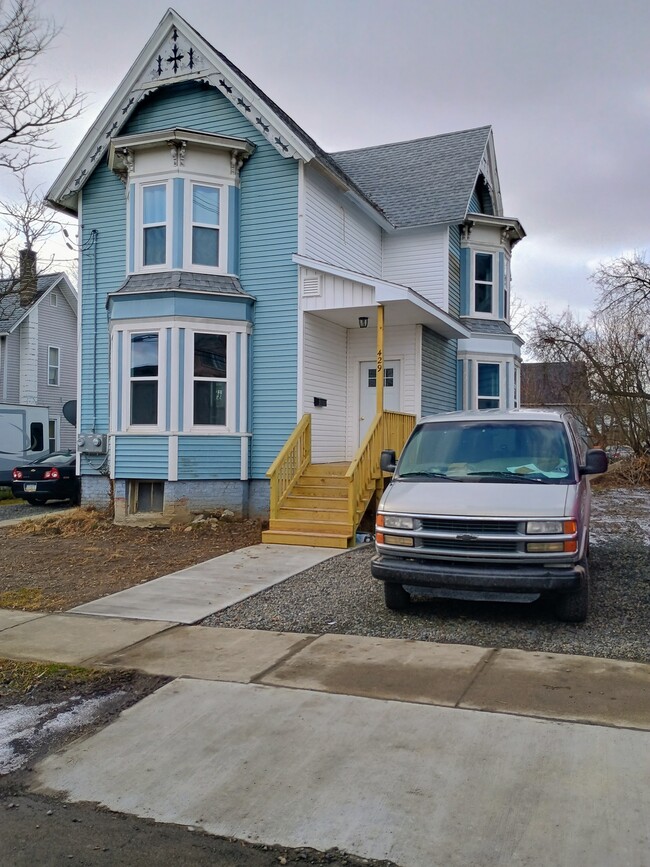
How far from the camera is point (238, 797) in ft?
12.4

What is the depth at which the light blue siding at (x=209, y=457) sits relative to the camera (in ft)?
45.9

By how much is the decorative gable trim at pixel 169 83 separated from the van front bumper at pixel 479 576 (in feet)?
30.4

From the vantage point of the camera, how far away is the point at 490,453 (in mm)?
7750

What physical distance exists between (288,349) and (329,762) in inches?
423

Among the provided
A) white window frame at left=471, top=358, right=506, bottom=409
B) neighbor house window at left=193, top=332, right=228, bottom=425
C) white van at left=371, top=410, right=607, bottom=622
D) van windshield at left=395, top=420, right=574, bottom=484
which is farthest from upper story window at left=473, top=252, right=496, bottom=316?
white van at left=371, top=410, right=607, bottom=622

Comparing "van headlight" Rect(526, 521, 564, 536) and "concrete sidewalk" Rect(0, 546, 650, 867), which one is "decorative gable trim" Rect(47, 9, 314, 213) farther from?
"concrete sidewalk" Rect(0, 546, 650, 867)

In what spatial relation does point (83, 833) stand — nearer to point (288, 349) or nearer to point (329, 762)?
point (329, 762)

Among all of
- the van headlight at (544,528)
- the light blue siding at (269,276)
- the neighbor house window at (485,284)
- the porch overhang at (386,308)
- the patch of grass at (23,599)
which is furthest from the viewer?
the neighbor house window at (485,284)

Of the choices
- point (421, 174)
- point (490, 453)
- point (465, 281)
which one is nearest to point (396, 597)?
point (490, 453)

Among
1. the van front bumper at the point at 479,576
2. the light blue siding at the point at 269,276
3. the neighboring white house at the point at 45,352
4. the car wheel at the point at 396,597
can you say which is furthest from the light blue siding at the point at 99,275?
the neighboring white house at the point at 45,352

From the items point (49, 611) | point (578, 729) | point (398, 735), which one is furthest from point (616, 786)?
point (49, 611)

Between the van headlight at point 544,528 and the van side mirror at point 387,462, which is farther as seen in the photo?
the van side mirror at point 387,462

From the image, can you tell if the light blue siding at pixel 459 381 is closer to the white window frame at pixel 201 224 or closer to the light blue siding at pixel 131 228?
the white window frame at pixel 201 224

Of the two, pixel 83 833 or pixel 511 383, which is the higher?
pixel 511 383
